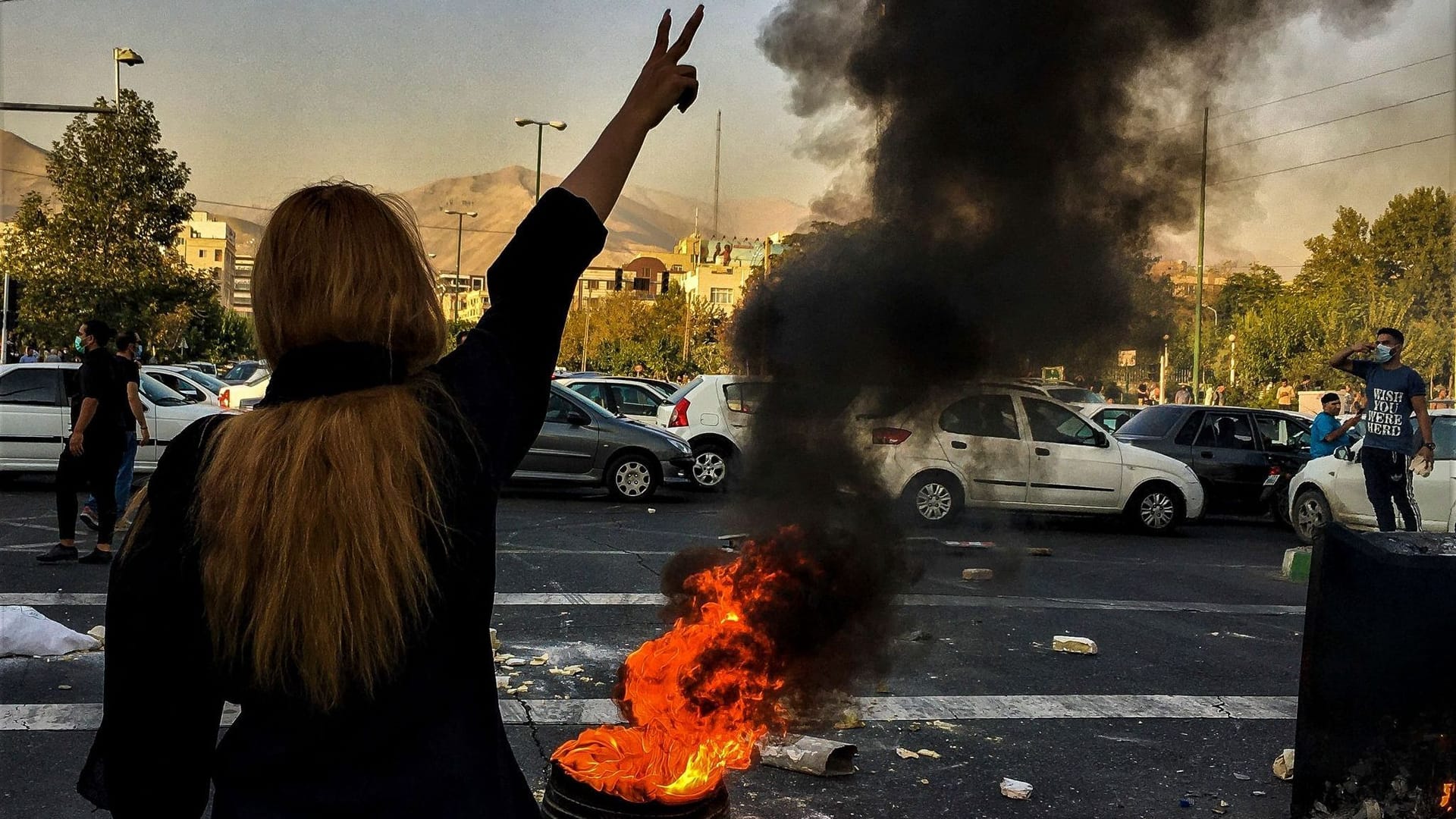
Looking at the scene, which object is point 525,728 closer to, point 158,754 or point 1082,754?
point 1082,754

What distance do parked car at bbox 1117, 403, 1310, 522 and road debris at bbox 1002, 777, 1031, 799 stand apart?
11095mm

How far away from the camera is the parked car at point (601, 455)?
14219 mm

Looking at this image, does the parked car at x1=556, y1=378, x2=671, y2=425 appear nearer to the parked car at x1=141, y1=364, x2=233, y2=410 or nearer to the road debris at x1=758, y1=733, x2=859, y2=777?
the parked car at x1=141, y1=364, x2=233, y2=410

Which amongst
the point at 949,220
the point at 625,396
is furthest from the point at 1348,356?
the point at 625,396

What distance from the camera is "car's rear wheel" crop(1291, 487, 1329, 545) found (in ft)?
42.2

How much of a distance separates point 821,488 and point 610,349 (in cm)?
4667

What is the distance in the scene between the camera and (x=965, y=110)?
502cm

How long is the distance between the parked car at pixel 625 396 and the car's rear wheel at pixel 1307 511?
9404 millimetres

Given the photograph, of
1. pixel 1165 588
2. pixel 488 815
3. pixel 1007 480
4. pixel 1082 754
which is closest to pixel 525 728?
pixel 1082 754

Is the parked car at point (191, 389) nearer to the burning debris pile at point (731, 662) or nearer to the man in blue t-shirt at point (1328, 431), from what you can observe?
the burning debris pile at point (731, 662)

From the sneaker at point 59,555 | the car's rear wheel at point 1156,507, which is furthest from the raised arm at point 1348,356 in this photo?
the sneaker at point 59,555

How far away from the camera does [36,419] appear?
13.2 metres

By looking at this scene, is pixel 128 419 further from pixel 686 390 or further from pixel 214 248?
pixel 214 248

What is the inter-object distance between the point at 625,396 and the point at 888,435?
43.1 feet
